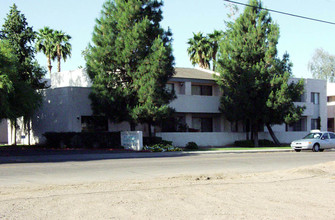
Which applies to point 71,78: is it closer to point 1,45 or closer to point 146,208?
point 1,45

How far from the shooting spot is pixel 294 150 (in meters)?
31.8

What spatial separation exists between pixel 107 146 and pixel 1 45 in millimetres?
10116

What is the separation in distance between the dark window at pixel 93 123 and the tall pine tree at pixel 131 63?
233 cm

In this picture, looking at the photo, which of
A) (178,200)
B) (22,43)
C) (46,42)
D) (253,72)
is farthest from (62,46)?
(178,200)

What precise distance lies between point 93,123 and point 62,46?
21.7m

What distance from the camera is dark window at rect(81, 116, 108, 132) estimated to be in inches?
1323

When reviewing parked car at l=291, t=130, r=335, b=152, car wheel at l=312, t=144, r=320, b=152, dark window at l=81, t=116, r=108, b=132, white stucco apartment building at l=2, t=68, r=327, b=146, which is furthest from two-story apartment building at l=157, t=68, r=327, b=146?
car wheel at l=312, t=144, r=320, b=152

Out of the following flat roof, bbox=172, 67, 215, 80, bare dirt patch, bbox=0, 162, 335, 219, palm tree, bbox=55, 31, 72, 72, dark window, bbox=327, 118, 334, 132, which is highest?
palm tree, bbox=55, 31, 72, 72

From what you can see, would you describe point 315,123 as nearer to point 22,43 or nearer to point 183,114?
point 183,114

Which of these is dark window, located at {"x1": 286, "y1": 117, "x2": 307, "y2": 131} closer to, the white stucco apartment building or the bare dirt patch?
the white stucco apartment building

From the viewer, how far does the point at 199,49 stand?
184ft

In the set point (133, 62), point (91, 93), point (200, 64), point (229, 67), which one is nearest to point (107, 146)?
point (91, 93)

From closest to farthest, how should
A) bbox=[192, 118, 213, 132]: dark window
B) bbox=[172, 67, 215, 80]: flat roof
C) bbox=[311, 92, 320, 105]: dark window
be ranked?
1. bbox=[172, 67, 215, 80]: flat roof
2. bbox=[192, 118, 213, 132]: dark window
3. bbox=[311, 92, 320, 105]: dark window

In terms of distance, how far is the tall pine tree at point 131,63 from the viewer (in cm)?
3003
